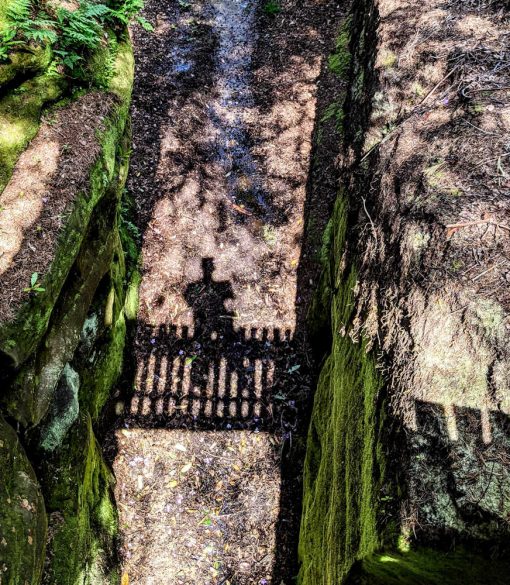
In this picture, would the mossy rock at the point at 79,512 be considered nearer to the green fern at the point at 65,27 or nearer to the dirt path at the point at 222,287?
the dirt path at the point at 222,287

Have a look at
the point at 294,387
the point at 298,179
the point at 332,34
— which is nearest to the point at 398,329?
the point at 294,387

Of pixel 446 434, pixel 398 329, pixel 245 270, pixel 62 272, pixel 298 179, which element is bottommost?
pixel 446 434

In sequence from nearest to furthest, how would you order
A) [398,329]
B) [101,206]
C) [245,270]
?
1. [398,329]
2. [101,206]
3. [245,270]

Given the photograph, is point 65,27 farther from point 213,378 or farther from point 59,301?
point 213,378

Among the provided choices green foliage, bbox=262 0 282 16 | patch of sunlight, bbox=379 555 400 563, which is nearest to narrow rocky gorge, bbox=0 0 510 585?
patch of sunlight, bbox=379 555 400 563

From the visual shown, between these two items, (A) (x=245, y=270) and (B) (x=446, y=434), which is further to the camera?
(A) (x=245, y=270)

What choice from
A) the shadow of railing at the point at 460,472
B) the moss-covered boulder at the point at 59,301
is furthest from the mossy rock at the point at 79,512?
the shadow of railing at the point at 460,472

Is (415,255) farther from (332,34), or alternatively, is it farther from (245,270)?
(332,34)

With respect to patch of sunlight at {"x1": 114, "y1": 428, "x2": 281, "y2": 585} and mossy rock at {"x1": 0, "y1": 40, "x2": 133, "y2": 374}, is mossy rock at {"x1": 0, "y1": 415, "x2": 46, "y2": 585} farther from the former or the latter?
patch of sunlight at {"x1": 114, "y1": 428, "x2": 281, "y2": 585}

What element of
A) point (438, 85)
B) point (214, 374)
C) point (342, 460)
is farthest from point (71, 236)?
point (438, 85)
